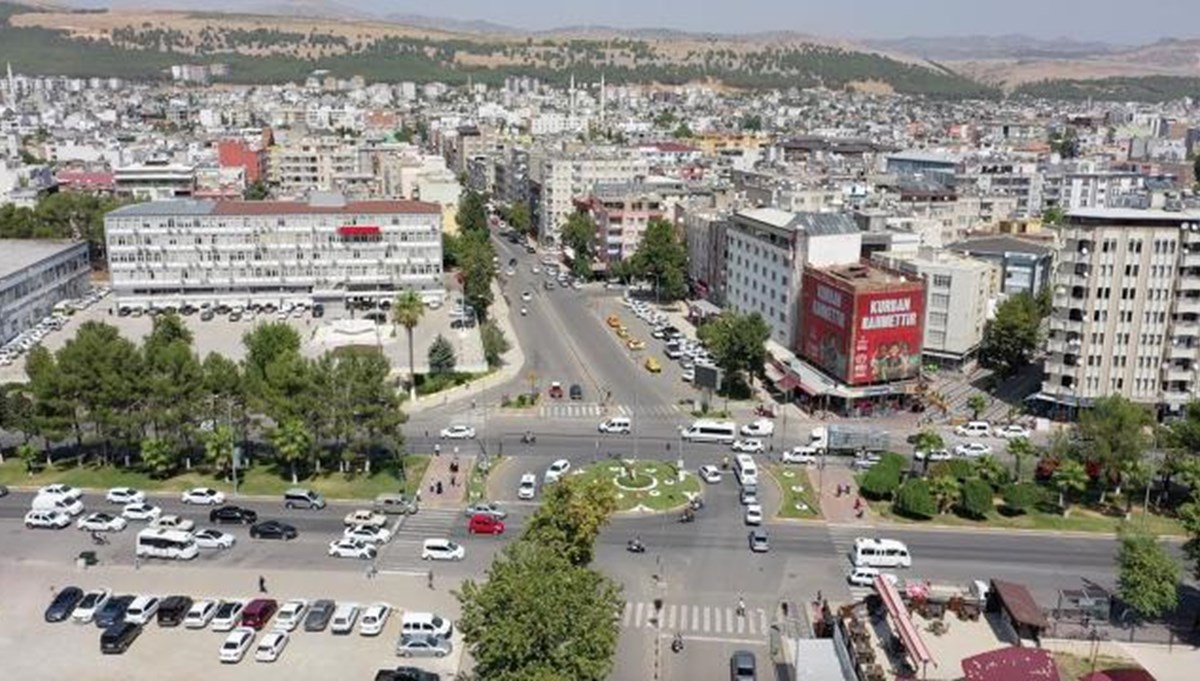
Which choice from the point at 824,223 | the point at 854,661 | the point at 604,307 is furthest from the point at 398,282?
the point at 854,661

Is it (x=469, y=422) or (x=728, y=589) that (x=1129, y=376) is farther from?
(x=469, y=422)

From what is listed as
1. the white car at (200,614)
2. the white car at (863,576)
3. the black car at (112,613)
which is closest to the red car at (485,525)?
the white car at (200,614)

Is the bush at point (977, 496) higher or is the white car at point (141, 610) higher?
the bush at point (977, 496)

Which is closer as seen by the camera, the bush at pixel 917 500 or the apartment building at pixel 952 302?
the bush at pixel 917 500

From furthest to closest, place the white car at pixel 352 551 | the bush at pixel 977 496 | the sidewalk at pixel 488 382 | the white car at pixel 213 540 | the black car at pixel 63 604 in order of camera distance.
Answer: the sidewalk at pixel 488 382, the bush at pixel 977 496, the white car at pixel 213 540, the white car at pixel 352 551, the black car at pixel 63 604

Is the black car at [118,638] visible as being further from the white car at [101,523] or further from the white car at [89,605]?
the white car at [101,523]

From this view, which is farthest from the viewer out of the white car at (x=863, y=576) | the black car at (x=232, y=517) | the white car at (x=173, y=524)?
the black car at (x=232, y=517)

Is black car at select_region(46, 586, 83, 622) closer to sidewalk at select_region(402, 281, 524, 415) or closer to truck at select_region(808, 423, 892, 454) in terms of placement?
sidewalk at select_region(402, 281, 524, 415)
